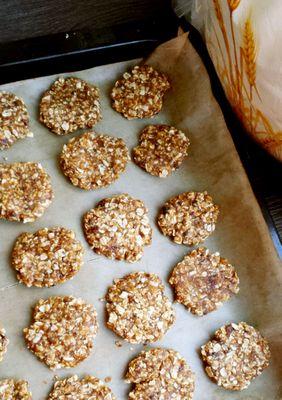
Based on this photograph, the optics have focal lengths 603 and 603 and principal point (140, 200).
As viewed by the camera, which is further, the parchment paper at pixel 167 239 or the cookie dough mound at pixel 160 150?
the cookie dough mound at pixel 160 150

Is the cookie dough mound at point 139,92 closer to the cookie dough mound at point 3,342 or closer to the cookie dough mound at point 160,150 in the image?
the cookie dough mound at point 160,150

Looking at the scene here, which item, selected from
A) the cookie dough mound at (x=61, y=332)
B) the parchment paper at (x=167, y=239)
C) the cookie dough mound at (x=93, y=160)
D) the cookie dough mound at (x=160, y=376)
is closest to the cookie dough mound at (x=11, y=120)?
the parchment paper at (x=167, y=239)

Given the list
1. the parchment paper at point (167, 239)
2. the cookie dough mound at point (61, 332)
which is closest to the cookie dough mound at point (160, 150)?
the parchment paper at point (167, 239)

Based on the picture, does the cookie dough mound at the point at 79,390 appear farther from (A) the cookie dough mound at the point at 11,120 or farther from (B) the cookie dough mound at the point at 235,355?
(A) the cookie dough mound at the point at 11,120

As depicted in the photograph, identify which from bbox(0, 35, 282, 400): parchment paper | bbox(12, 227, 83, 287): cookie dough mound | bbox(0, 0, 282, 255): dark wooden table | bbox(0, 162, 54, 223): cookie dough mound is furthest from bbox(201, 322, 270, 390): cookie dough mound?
bbox(0, 162, 54, 223): cookie dough mound

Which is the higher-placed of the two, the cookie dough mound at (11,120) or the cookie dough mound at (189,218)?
the cookie dough mound at (11,120)

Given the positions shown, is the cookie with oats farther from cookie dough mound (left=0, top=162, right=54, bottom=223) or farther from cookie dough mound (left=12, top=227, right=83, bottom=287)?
cookie dough mound (left=12, top=227, right=83, bottom=287)

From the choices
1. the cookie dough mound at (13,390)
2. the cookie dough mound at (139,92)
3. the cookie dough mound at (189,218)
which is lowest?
the cookie dough mound at (13,390)
